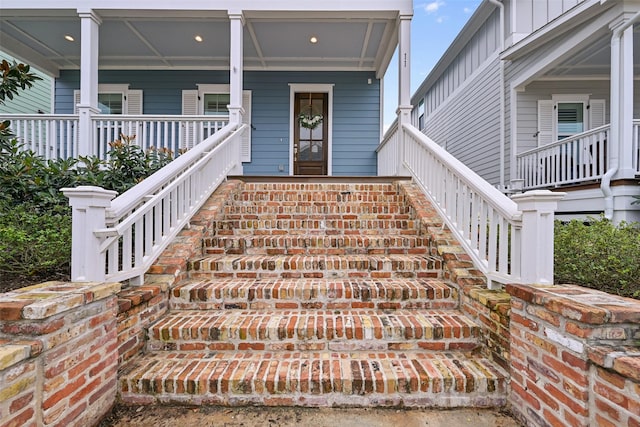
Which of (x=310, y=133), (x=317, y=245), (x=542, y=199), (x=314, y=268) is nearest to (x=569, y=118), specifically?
(x=310, y=133)

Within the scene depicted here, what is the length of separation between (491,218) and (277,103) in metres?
5.60

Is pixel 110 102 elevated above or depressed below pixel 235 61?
above

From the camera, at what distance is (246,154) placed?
6551 millimetres

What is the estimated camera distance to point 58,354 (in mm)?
1231

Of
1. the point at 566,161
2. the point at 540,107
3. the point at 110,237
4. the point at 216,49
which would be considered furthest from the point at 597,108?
the point at 110,237

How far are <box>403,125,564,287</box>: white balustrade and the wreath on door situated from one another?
3.45m

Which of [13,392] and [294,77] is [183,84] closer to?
[294,77]

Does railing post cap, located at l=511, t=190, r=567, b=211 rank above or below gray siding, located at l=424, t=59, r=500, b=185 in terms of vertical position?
below

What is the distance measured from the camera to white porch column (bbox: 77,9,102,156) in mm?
4477

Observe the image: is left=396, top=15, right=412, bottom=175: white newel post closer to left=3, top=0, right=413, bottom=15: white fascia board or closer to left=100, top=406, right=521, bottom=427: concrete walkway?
left=3, top=0, right=413, bottom=15: white fascia board

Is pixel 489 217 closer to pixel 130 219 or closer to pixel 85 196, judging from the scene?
pixel 130 219

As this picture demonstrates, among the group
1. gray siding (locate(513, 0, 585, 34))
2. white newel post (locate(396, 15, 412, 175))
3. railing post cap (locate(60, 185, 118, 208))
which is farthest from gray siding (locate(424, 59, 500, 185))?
railing post cap (locate(60, 185, 118, 208))

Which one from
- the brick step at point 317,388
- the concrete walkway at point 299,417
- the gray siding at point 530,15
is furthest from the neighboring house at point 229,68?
the concrete walkway at point 299,417

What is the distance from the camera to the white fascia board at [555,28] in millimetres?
4359
